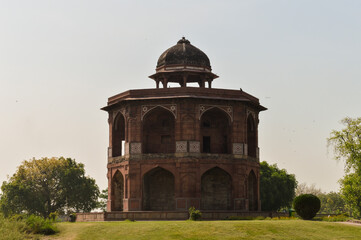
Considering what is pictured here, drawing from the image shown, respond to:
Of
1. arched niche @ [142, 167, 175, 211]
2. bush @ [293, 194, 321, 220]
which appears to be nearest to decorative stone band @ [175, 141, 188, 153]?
arched niche @ [142, 167, 175, 211]

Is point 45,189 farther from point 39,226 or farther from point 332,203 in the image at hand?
point 332,203

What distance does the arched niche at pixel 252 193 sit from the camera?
5247 cm

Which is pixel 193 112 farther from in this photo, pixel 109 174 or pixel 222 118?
pixel 109 174

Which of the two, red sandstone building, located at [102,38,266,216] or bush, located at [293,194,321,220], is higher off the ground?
red sandstone building, located at [102,38,266,216]

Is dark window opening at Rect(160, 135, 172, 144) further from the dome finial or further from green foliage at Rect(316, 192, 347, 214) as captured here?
green foliage at Rect(316, 192, 347, 214)

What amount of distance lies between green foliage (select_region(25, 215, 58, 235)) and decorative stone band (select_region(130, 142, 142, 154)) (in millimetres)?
14926

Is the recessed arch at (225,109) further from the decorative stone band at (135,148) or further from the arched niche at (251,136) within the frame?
the decorative stone band at (135,148)

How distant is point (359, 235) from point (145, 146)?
72.8ft

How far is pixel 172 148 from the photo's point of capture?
50.5 m

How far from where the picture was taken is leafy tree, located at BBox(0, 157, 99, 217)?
6788 centimetres

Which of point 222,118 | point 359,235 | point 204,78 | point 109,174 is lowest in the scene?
point 359,235

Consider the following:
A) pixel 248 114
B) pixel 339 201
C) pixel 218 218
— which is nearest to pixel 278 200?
pixel 248 114

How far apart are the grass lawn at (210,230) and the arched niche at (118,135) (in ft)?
57.8

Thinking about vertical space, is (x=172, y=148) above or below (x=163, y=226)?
above
